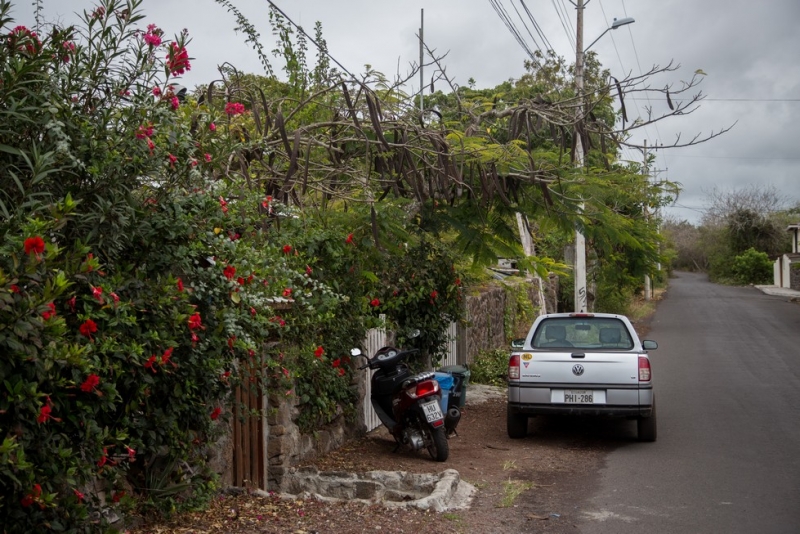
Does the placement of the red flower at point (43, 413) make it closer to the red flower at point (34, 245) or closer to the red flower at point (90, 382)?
the red flower at point (90, 382)

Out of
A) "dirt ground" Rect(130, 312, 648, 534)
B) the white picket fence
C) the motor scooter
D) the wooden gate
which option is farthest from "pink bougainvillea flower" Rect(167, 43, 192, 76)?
the white picket fence

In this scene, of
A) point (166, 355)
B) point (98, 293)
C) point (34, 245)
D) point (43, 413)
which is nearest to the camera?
point (34, 245)

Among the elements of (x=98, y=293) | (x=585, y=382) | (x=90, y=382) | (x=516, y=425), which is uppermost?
(x=98, y=293)

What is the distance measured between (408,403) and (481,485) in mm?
1269

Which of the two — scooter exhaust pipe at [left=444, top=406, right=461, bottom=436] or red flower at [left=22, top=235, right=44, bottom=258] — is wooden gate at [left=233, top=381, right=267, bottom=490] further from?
red flower at [left=22, top=235, right=44, bottom=258]

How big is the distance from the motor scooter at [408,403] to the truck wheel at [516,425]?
5.32 feet

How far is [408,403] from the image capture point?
873cm

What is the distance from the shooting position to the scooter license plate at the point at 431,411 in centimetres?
859

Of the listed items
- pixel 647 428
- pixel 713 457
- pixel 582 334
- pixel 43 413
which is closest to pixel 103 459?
pixel 43 413

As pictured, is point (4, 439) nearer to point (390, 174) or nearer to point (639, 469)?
point (390, 174)

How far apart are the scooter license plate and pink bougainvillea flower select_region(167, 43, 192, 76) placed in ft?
15.4

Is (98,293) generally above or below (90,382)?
above

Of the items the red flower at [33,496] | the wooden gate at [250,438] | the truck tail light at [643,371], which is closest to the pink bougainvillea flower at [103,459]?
the red flower at [33,496]

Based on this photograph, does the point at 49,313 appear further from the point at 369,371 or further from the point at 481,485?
the point at 369,371
